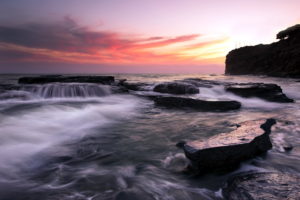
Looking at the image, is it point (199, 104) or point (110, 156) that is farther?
point (199, 104)

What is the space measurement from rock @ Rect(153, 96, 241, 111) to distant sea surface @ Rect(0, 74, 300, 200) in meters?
0.79

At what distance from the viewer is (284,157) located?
409 cm

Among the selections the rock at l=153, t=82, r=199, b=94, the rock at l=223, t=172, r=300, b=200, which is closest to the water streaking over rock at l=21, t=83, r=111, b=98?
the rock at l=153, t=82, r=199, b=94

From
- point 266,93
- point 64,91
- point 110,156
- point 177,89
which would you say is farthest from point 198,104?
point 64,91

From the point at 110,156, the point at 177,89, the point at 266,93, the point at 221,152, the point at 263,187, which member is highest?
the point at 177,89

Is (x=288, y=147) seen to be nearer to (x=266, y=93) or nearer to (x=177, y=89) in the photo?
(x=266, y=93)

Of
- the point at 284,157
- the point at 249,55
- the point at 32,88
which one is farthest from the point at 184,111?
the point at 249,55

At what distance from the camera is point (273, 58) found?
5909 centimetres

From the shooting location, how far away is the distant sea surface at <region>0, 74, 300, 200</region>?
3.04 metres

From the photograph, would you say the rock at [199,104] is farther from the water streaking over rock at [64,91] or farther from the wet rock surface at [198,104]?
the water streaking over rock at [64,91]

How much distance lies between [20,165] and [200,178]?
11.1 ft

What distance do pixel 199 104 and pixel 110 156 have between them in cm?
653

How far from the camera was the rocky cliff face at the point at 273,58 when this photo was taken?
159 ft

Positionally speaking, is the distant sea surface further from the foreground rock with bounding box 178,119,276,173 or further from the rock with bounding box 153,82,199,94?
the rock with bounding box 153,82,199,94
